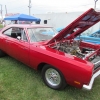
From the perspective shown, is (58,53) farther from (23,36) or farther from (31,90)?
(23,36)

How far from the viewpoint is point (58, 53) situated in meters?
2.98

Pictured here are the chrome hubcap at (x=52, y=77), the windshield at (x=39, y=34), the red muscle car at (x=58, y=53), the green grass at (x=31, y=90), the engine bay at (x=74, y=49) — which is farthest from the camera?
the windshield at (x=39, y=34)

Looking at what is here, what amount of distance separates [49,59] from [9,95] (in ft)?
4.00

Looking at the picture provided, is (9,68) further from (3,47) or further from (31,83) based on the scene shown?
(31,83)

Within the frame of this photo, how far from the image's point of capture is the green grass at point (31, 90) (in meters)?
2.94

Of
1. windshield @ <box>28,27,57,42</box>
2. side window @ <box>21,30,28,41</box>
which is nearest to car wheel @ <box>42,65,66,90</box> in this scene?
windshield @ <box>28,27,57,42</box>

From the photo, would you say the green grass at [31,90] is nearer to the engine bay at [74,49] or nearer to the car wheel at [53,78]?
the car wheel at [53,78]

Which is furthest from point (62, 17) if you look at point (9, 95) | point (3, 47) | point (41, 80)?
point (9, 95)

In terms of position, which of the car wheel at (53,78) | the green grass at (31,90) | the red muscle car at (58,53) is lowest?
the green grass at (31,90)

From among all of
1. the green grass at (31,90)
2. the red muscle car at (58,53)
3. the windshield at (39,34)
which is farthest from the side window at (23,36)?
the green grass at (31,90)

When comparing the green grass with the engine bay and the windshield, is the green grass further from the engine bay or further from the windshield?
the windshield

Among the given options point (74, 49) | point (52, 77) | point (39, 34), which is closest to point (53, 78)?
point (52, 77)

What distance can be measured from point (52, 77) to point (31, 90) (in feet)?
1.96

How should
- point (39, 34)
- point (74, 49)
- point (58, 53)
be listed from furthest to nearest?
point (39, 34) → point (74, 49) → point (58, 53)
